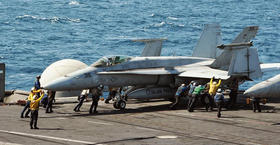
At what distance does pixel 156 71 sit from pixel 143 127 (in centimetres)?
736

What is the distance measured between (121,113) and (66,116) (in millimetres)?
2966

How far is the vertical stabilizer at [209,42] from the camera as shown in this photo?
3559 centimetres

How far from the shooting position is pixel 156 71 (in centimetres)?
2939

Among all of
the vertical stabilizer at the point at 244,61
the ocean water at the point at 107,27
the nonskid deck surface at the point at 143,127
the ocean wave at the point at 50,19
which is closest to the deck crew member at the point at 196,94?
the nonskid deck surface at the point at 143,127

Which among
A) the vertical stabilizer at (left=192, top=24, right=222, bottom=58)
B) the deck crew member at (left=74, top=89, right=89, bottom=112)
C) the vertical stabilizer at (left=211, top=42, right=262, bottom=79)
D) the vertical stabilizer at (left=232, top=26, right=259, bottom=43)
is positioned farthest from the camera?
the vertical stabilizer at (left=192, top=24, right=222, bottom=58)

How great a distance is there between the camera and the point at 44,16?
11381 cm

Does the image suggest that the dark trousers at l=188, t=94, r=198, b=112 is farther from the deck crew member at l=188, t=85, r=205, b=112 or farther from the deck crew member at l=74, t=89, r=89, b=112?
the deck crew member at l=74, t=89, r=89, b=112

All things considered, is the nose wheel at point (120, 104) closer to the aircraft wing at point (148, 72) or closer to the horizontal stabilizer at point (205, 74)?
the aircraft wing at point (148, 72)

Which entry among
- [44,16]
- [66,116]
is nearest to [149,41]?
[66,116]

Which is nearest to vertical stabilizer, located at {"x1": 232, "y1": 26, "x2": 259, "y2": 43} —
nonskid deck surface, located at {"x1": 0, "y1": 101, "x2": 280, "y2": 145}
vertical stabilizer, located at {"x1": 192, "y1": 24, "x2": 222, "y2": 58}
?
vertical stabilizer, located at {"x1": 192, "y1": 24, "x2": 222, "y2": 58}

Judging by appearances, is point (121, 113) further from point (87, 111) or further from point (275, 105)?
point (275, 105)

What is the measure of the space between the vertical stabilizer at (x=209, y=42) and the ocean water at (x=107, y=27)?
26485 mm

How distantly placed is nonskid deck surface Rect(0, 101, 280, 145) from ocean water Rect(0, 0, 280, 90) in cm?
3161

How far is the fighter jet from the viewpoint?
2733 cm
